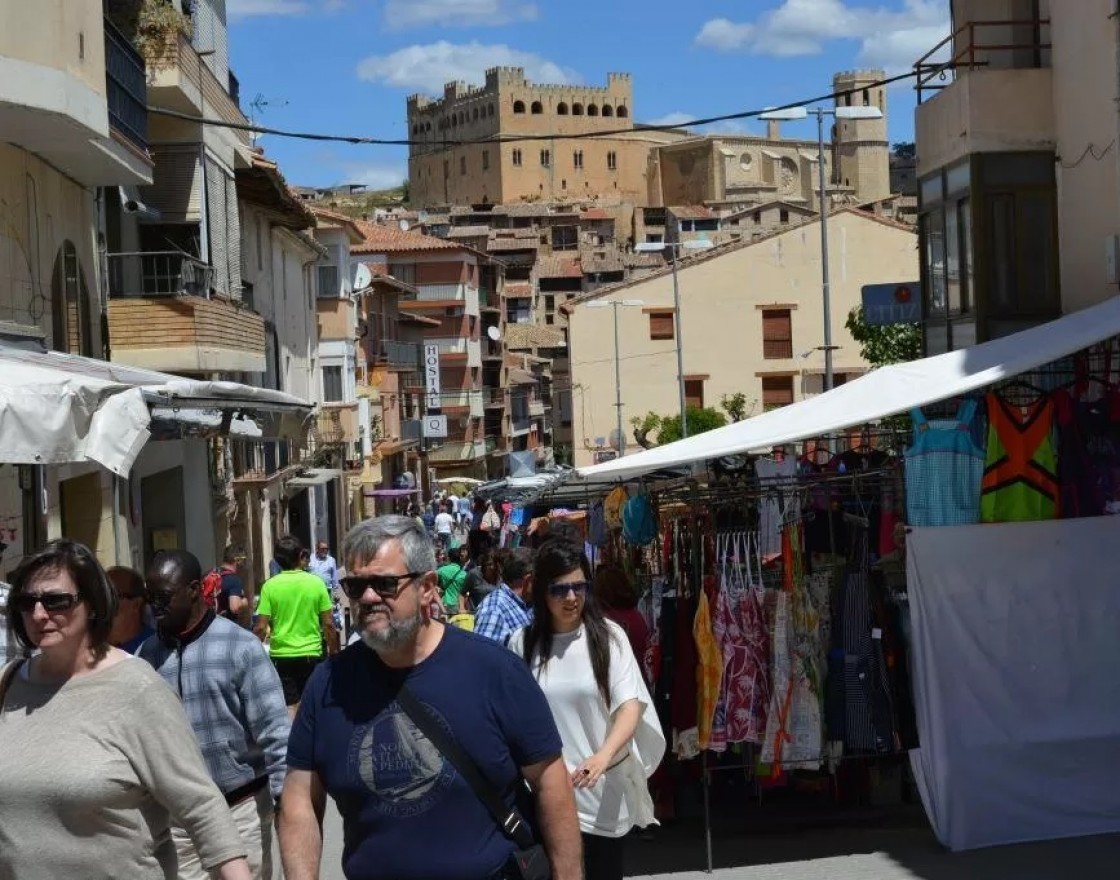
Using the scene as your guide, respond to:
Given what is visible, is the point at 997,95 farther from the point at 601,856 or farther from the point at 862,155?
the point at 862,155

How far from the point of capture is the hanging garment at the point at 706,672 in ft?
29.6

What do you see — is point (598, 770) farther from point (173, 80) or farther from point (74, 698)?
point (173, 80)

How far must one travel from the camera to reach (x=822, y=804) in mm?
10297

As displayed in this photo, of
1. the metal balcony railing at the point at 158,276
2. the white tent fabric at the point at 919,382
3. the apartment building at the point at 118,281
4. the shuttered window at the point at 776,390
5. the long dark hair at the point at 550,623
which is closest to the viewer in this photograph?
the long dark hair at the point at 550,623

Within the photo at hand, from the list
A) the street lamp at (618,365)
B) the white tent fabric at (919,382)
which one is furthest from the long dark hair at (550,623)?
the street lamp at (618,365)

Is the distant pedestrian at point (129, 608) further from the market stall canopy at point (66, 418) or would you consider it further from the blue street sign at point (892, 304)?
the blue street sign at point (892, 304)

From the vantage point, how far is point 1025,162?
45.6ft

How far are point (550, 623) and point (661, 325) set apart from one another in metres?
54.3

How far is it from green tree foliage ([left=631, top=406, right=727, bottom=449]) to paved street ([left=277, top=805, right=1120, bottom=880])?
1503 inches

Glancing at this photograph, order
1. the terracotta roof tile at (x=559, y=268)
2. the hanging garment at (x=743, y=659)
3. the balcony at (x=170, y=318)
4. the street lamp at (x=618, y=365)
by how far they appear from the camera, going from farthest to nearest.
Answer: the terracotta roof tile at (x=559, y=268)
the street lamp at (x=618, y=365)
the balcony at (x=170, y=318)
the hanging garment at (x=743, y=659)

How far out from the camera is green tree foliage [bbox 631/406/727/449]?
5266cm

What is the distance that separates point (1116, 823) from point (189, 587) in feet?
16.6

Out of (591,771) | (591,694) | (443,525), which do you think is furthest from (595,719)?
(443,525)

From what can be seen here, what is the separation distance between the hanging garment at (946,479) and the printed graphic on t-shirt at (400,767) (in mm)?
5135
